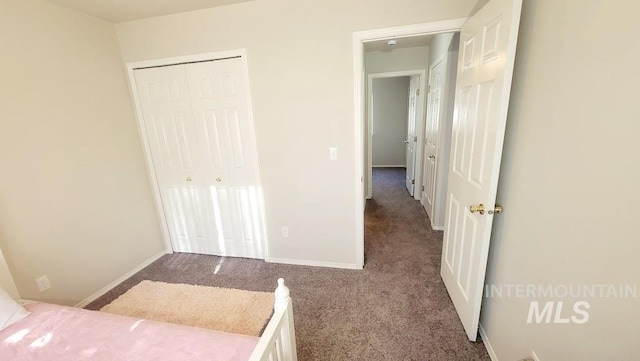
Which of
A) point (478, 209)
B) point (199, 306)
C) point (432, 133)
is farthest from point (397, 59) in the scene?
point (199, 306)

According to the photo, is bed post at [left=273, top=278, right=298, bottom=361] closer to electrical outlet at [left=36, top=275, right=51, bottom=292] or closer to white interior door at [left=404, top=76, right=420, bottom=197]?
electrical outlet at [left=36, top=275, right=51, bottom=292]

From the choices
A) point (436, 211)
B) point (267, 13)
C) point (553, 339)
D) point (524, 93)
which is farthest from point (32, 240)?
point (436, 211)

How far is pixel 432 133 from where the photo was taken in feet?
11.2

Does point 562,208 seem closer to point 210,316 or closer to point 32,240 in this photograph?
point 210,316

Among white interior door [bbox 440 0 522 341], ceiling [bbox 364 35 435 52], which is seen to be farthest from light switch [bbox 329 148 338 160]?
ceiling [bbox 364 35 435 52]

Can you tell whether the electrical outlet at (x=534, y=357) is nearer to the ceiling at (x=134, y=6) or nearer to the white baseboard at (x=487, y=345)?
the white baseboard at (x=487, y=345)

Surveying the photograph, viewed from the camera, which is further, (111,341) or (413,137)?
(413,137)

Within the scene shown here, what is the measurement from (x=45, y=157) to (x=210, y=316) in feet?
5.73

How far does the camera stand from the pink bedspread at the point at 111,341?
1029 mm

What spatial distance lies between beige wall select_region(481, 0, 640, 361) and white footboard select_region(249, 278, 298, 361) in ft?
3.72

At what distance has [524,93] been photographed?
1.25m

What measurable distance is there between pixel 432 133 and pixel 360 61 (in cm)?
188

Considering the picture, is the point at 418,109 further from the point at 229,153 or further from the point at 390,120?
the point at 229,153

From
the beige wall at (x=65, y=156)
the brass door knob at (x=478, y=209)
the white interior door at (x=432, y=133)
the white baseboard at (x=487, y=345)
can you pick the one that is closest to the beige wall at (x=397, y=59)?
the white interior door at (x=432, y=133)
